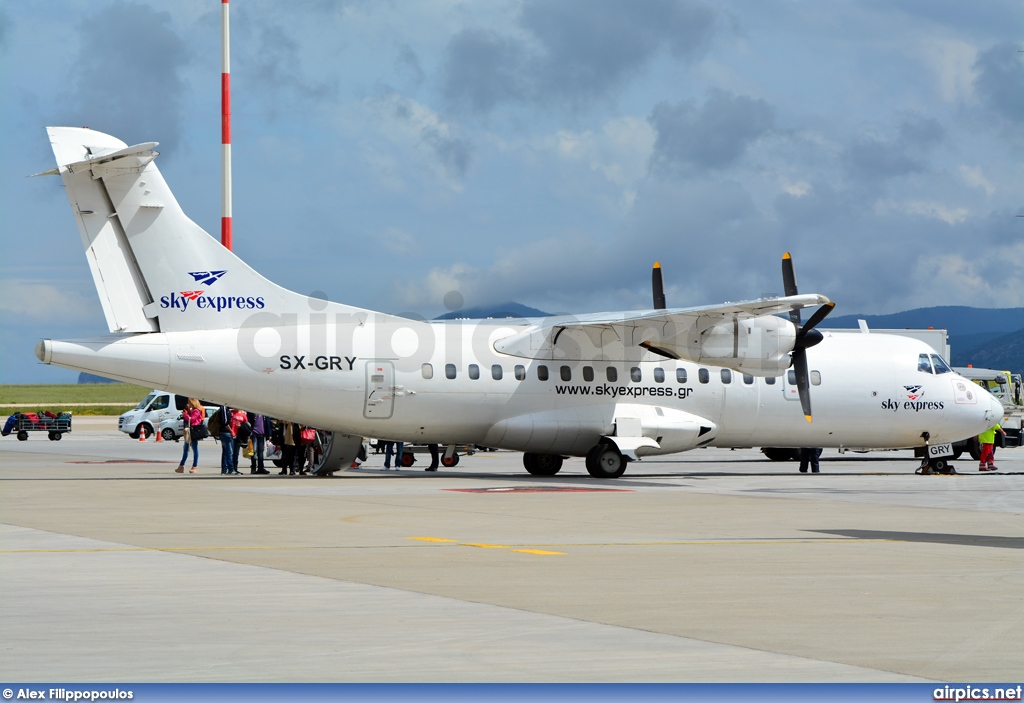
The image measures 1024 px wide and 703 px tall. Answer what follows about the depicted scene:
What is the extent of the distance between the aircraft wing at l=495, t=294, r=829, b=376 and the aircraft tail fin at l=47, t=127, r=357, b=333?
6.83 metres

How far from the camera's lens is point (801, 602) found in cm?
993

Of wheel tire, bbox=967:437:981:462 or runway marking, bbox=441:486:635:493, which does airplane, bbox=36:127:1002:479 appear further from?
wheel tire, bbox=967:437:981:462

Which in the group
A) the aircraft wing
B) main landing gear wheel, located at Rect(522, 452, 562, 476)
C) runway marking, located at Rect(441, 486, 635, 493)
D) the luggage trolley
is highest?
the aircraft wing

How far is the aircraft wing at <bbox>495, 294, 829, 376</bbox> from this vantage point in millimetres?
27188

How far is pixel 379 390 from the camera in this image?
26.0 metres

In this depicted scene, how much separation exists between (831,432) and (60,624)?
24.3m

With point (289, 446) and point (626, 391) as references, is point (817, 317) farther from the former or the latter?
point (289, 446)

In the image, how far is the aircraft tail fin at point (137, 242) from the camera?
24.3 meters

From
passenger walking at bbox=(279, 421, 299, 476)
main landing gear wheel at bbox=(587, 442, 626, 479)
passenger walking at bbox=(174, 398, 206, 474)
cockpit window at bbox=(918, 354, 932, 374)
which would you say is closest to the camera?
A: main landing gear wheel at bbox=(587, 442, 626, 479)

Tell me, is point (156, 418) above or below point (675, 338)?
below

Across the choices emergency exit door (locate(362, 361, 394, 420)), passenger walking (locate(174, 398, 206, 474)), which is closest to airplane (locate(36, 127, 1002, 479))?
emergency exit door (locate(362, 361, 394, 420))

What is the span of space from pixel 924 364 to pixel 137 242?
1952 centimetres

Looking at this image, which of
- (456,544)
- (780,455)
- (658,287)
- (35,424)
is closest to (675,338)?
(658,287)

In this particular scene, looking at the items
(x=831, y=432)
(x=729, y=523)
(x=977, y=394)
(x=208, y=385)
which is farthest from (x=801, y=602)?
(x=977, y=394)
